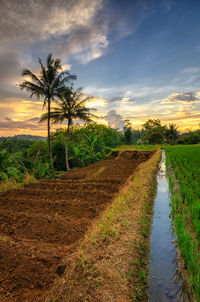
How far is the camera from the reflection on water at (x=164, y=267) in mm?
1809

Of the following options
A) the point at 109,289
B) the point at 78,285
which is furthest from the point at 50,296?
the point at 109,289

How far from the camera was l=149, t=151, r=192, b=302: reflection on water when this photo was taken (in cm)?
181

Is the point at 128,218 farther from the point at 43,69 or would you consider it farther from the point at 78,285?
the point at 43,69

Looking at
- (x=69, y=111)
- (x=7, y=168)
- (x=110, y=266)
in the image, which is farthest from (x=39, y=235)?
(x=69, y=111)

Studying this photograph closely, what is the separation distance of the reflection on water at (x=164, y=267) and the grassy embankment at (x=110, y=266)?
0.32ft

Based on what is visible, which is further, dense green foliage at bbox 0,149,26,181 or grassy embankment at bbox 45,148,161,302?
dense green foliage at bbox 0,149,26,181

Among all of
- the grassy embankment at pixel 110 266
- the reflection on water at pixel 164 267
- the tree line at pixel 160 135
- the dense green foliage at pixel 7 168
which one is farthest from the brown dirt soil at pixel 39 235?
the tree line at pixel 160 135

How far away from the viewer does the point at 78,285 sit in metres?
1.79

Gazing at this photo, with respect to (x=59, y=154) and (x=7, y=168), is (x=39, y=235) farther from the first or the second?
(x=59, y=154)

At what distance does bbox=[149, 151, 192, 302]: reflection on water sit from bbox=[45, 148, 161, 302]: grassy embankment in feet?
0.32

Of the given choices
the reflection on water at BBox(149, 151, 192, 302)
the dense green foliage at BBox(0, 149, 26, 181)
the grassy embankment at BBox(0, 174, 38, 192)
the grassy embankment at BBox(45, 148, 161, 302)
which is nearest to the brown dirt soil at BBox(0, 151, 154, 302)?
the grassy embankment at BBox(45, 148, 161, 302)

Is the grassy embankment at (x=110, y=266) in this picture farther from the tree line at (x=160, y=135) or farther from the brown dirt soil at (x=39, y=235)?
the tree line at (x=160, y=135)

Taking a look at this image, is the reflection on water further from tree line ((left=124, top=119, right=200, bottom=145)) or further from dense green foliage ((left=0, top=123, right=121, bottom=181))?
tree line ((left=124, top=119, right=200, bottom=145))

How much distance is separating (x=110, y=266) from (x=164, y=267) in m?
0.74
